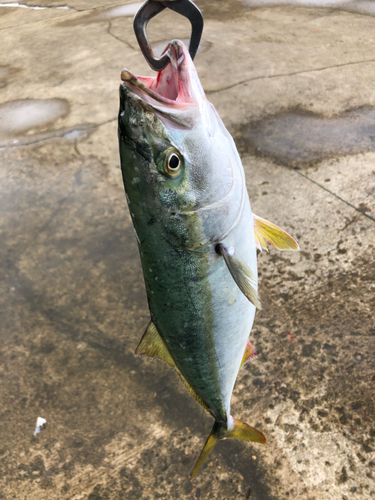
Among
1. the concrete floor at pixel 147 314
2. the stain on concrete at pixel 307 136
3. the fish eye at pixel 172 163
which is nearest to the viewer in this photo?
the fish eye at pixel 172 163

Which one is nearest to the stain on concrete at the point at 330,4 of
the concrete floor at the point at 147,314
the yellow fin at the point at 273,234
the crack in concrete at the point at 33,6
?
the concrete floor at the point at 147,314

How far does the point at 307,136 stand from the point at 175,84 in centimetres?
320

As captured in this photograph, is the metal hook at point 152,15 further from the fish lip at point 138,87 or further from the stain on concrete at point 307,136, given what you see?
the stain on concrete at point 307,136

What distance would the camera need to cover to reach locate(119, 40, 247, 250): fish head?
112 centimetres

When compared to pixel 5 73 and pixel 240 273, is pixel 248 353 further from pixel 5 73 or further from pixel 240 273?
pixel 5 73

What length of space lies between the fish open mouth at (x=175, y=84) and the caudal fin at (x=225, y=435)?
4.02ft

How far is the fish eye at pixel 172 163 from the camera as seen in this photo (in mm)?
1163

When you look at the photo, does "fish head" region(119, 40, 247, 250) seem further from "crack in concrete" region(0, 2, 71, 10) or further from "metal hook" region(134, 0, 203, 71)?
"crack in concrete" region(0, 2, 71, 10)

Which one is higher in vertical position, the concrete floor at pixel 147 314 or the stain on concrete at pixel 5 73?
the stain on concrete at pixel 5 73

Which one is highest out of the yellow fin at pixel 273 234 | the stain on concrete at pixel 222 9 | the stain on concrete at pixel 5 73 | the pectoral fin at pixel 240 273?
the pectoral fin at pixel 240 273

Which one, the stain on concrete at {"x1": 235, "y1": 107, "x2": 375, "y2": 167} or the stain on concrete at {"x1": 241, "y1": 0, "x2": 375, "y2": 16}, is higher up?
the stain on concrete at {"x1": 241, "y1": 0, "x2": 375, "y2": 16}

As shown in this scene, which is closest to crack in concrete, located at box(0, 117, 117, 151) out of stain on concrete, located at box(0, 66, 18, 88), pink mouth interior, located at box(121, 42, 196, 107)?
stain on concrete, located at box(0, 66, 18, 88)

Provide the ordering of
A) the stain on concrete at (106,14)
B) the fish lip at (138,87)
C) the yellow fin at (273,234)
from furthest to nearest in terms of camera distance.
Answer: the stain on concrete at (106,14) → the yellow fin at (273,234) → the fish lip at (138,87)

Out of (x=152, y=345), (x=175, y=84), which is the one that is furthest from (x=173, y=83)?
(x=152, y=345)
